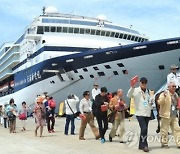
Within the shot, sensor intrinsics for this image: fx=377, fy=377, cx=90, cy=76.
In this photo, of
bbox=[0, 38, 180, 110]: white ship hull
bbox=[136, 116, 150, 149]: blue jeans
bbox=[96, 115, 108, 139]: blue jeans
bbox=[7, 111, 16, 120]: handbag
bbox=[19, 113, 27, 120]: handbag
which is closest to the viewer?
bbox=[136, 116, 150, 149]: blue jeans

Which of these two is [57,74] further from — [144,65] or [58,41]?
[144,65]

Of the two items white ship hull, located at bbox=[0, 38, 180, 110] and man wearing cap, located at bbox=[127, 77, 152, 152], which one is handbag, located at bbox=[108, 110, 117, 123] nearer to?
man wearing cap, located at bbox=[127, 77, 152, 152]

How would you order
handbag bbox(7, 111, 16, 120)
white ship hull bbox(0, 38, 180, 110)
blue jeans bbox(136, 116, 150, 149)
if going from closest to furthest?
1. blue jeans bbox(136, 116, 150, 149)
2. handbag bbox(7, 111, 16, 120)
3. white ship hull bbox(0, 38, 180, 110)

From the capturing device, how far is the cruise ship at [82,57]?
22.2 m

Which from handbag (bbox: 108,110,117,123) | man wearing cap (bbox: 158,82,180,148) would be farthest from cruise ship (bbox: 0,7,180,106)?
man wearing cap (bbox: 158,82,180,148)

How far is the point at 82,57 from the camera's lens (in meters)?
23.3

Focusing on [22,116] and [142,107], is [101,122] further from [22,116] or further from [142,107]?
[22,116]

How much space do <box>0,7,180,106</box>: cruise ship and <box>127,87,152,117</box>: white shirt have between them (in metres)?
14.3

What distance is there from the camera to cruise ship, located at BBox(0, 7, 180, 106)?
72.9ft

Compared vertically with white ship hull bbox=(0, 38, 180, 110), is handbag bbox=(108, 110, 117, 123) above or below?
below

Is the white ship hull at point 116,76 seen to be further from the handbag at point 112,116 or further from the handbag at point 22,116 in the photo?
the handbag at point 112,116

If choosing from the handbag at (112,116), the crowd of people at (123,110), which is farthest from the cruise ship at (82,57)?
the handbag at (112,116)

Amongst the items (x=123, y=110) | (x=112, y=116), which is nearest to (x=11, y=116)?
(x=112, y=116)

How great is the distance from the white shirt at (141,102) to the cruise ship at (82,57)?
14.3 m
